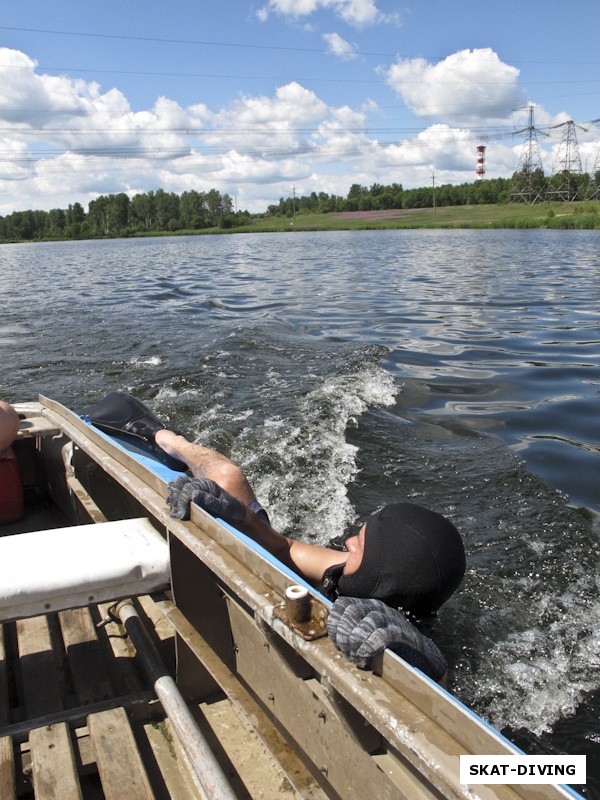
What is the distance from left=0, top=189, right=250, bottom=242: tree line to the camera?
397 feet

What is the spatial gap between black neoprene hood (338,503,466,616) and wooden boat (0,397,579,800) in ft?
1.78

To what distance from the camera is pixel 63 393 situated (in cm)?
865

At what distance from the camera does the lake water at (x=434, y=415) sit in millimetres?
3564

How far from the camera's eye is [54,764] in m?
2.31

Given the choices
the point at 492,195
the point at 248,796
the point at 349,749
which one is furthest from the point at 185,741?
the point at 492,195

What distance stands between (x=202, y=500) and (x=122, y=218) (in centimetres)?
13331

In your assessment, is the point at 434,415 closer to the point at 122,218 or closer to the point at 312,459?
the point at 312,459

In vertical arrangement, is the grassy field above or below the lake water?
above

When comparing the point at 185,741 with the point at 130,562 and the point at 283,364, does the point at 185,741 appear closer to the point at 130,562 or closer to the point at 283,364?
the point at 130,562

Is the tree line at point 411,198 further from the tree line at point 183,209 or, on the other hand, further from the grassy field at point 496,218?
the grassy field at point 496,218

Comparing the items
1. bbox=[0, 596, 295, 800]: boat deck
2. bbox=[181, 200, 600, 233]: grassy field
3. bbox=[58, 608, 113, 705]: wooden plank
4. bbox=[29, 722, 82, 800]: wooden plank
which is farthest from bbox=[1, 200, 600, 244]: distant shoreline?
bbox=[29, 722, 82, 800]: wooden plank

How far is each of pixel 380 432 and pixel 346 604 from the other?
4.60m

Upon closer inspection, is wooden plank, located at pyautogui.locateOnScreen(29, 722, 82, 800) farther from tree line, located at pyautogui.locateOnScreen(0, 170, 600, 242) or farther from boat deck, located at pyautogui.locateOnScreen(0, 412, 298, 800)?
tree line, located at pyautogui.locateOnScreen(0, 170, 600, 242)

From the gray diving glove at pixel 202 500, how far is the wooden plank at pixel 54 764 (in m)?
0.93
